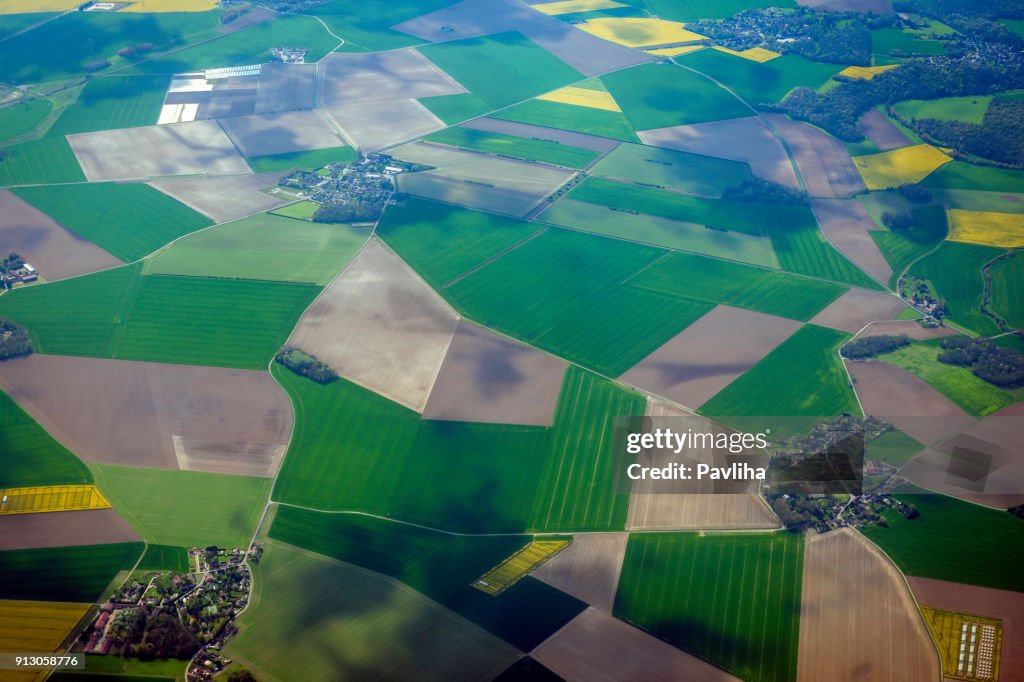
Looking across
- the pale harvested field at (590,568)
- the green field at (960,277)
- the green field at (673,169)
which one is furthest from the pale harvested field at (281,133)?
the green field at (960,277)

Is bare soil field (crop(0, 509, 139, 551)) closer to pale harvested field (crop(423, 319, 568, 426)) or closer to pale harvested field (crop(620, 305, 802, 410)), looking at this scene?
pale harvested field (crop(423, 319, 568, 426))

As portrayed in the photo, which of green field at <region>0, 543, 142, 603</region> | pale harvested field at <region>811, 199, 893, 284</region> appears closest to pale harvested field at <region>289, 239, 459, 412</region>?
green field at <region>0, 543, 142, 603</region>

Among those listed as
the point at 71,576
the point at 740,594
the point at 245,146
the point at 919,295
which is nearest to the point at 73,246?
the point at 245,146

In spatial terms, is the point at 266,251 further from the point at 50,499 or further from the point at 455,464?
the point at 455,464

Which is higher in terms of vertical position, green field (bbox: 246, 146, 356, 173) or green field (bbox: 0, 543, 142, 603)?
green field (bbox: 246, 146, 356, 173)

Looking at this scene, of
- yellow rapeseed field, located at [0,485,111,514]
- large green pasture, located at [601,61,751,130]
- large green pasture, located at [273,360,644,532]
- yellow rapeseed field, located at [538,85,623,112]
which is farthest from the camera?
yellow rapeseed field, located at [538,85,623,112]

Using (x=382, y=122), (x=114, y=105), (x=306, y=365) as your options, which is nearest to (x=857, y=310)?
(x=306, y=365)

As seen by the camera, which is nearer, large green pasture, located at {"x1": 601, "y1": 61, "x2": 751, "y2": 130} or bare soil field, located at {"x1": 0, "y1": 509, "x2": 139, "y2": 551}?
bare soil field, located at {"x1": 0, "y1": 509, "x2": 139, "y2": 551}

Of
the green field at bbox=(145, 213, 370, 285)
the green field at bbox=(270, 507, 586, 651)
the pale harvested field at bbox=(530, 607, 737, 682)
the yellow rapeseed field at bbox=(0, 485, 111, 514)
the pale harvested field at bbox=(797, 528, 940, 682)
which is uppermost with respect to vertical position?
the green field at bbox=(145, 213, 370, 285)
